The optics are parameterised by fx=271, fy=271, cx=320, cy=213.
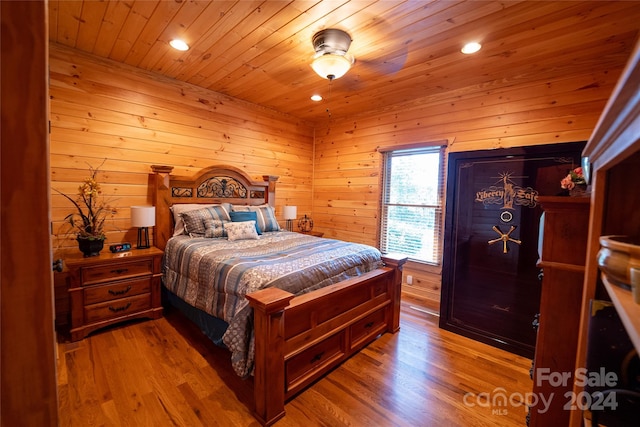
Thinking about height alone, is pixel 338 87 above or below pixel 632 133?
above

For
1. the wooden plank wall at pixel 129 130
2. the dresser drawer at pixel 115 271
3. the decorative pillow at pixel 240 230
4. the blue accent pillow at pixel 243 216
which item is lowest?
the dresser drawer at pixel 115 271

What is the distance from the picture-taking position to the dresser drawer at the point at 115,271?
239 centimetres

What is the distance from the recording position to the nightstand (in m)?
2.35

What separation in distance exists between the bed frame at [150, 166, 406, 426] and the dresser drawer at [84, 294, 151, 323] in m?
0.62

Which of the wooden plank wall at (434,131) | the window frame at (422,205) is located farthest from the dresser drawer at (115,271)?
the window frame at (422,205)

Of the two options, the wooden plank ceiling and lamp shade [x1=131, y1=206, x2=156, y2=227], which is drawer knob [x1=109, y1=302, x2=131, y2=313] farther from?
the wooden plank ceiling

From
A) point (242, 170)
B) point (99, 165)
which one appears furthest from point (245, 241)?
point (99, 165)

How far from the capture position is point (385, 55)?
246cm

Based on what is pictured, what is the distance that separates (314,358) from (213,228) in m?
1.78

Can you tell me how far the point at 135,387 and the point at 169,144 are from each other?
252 cm

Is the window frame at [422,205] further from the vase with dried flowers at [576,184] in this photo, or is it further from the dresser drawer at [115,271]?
the dresser drawer at [115,271]

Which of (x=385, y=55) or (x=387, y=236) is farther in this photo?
(x=387, y=236)

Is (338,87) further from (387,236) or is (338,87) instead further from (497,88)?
(387,236)

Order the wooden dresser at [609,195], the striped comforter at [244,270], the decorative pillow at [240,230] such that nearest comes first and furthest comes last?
the wooden dresser at [609,195] → the striped comforter at [244,270] → the decorative pillow at [240,230]
